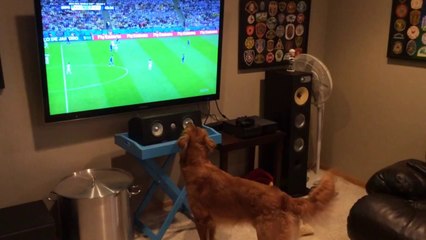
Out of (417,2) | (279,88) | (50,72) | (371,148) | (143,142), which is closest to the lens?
(50,72)

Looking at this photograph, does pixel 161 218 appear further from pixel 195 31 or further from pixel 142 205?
pixel 195 31

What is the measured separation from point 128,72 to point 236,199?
1103 mm

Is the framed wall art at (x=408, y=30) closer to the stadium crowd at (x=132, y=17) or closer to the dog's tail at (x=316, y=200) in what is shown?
the stadium crowd at (x=132, y=17)

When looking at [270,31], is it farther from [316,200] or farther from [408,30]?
[316,200]

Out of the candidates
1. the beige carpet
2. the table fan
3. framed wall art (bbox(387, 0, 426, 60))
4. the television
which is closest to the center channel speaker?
the television

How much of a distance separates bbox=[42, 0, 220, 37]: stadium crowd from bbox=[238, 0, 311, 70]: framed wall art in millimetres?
446

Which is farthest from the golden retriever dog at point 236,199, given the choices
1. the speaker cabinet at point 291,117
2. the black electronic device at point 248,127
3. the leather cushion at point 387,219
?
the speaker cabinet at point 291,117

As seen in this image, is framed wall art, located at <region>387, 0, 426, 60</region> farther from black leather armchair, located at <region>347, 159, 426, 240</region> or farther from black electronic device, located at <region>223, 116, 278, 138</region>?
black electronic device, located at <region>223, 116, 278, 138</region>

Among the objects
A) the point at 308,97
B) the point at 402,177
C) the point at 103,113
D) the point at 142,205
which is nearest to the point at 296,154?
the point at 308,97

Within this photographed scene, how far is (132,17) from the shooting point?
263 centimetres

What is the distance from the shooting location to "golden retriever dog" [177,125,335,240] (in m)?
2.08

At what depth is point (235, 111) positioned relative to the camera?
11.6 feet

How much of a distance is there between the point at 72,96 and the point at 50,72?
0.65ft

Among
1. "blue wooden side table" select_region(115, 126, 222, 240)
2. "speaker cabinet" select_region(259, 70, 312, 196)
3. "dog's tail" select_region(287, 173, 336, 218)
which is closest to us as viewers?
"dog's tail" select_region(287, 173, 336, 218)
